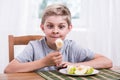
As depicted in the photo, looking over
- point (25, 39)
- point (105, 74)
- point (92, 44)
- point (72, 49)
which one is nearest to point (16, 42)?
point (25, 39)

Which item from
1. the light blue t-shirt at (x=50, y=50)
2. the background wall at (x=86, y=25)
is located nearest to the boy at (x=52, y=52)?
the light blue t-shirt at (x=50, y=50)

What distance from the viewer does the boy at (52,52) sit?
1296 millimetres

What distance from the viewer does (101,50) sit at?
102 inches

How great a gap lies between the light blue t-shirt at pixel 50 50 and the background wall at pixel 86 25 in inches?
36.3

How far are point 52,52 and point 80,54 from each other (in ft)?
0.78

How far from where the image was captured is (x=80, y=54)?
5.08 ft

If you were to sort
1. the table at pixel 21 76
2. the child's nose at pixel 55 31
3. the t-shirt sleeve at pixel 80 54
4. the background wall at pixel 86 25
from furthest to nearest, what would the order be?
1. the background wall at pixel 86 25
2. the t-shirt sleeve at pixel 80 54
3. the child's nose at pixel 55 31
4. the table at pixel 21 76

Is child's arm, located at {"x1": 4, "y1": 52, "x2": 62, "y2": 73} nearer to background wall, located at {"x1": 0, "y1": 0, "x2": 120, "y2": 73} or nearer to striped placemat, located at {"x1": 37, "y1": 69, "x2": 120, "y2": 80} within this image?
striped placemat, located at {"x1": 37, "y1": 69, "x2": 120, "y2": 80}

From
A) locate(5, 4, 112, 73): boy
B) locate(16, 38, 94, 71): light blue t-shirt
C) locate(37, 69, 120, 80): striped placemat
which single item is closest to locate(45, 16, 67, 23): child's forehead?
locate(5, 4, 112, 73): boy

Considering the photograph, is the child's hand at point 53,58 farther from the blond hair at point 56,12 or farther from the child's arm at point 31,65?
the blond hair at point 56,12

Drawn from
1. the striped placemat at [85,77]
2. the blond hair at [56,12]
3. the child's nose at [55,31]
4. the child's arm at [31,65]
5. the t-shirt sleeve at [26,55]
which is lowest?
the striped placemat at [85,77]

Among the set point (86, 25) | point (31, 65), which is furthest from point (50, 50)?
point (86, 25)

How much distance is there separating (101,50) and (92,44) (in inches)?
4.7

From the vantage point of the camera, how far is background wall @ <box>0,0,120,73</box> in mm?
2398
